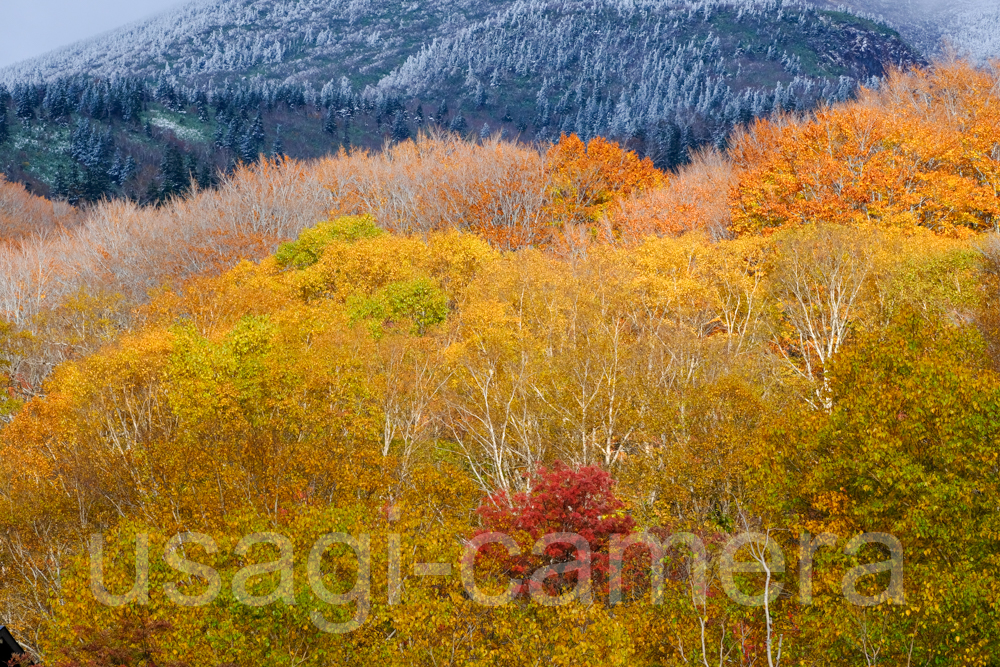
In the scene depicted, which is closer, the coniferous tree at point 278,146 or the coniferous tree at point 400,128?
the coniferous tree at point 278,146

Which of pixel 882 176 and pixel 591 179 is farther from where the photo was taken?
pixel 591 179

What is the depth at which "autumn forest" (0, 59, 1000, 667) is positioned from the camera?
1827cm

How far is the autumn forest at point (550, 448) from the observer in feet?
59.9

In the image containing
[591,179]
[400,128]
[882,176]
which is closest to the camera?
[882,176]

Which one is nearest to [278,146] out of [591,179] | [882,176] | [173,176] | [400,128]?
[400,128]

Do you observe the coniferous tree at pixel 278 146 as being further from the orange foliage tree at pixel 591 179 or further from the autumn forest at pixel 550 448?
the autumn forest at pixel 550 448

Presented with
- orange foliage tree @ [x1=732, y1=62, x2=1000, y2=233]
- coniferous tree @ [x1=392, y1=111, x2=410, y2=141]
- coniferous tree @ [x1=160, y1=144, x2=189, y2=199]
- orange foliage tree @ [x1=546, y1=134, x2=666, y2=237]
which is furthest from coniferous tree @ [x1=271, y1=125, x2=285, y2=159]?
orange foliage tree @ [x1=732, y1=62, x2=1000, y2=233]

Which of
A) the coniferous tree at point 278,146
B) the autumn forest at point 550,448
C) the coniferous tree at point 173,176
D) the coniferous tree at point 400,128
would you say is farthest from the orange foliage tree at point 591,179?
the coniferous tree at point 400,128

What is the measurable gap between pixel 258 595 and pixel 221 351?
13.6 meters

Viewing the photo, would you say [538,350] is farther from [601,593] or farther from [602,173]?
[602,173]

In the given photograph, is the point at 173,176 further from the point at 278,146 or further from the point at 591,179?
the point at 591,179

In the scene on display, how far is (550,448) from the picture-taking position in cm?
A: 3206

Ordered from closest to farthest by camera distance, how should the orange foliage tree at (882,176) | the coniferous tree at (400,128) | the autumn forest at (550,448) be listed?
the autumn forest at (550,448), the orange foliage tree at (882,176), the coniferous tree at (400,128)

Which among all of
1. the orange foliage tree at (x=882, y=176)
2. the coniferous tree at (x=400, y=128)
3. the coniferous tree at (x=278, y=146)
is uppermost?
the orange foliage tree at (x=882, y=176)
